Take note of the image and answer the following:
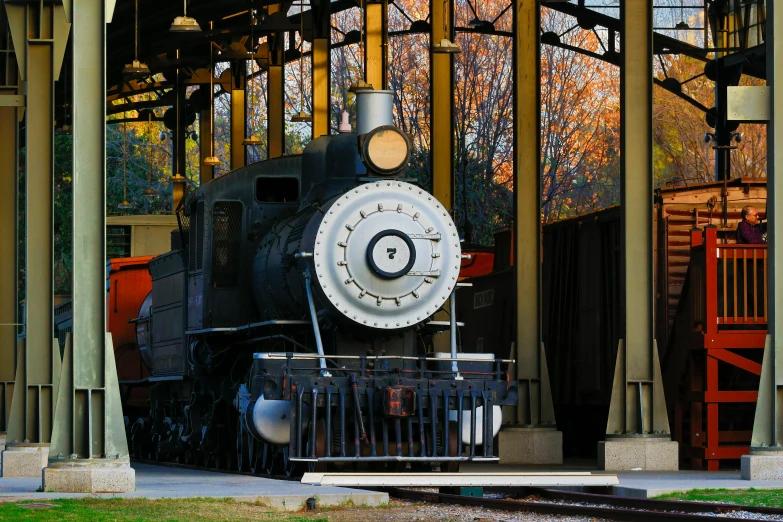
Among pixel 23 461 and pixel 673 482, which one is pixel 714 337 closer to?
pixel 673 482

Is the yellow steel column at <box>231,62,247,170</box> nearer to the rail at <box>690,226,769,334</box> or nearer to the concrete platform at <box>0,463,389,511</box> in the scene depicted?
the rail at <box>690,226,769,334</box>

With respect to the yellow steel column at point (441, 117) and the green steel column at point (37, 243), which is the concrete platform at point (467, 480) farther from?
the yellow steel column at point (441, 117)

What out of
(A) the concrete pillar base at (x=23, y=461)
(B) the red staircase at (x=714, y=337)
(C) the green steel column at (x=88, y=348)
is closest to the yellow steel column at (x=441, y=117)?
(B) the red staircase at (x=714, y=337)

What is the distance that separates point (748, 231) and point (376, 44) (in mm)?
9470

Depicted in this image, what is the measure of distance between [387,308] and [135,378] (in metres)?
9.83

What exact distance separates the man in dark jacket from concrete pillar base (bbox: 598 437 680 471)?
2899 millimetres

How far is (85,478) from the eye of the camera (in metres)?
11.4

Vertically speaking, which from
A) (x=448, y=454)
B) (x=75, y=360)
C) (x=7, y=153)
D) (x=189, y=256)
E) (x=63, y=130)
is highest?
(x=63, y=130)

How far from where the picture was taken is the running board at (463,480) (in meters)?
11.6

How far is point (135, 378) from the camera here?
877 inches

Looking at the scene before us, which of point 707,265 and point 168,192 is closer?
point 707,265

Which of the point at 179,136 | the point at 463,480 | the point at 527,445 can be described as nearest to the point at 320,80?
the point at 179,136

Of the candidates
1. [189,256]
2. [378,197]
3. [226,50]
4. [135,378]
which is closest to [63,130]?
[226,50]

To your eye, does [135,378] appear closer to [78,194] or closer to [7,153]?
[7,153]
